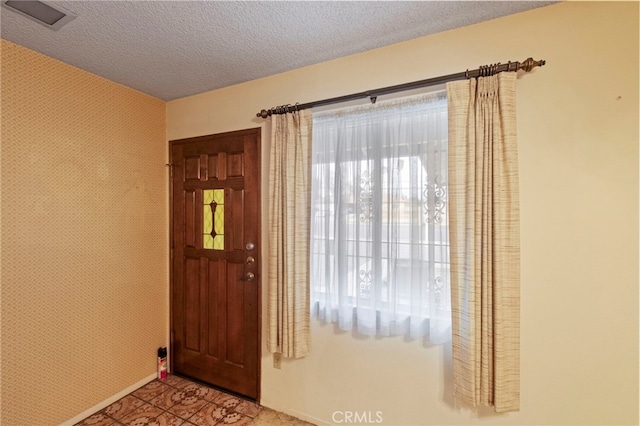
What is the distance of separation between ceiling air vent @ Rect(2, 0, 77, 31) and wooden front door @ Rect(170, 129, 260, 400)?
3.46 feet

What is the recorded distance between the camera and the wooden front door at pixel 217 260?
2180 millimetres

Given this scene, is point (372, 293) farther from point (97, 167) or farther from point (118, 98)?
point (118, 98)

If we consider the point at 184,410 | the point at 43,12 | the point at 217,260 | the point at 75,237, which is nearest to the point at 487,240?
the point at 217,260

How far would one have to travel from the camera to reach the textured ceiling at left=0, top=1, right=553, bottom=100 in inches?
54.6

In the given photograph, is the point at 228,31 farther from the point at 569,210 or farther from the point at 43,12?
the point at 569,210

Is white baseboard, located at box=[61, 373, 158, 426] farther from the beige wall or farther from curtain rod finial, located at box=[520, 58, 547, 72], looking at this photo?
curtain rod finial, located at box=[520, 58, 547, 72]

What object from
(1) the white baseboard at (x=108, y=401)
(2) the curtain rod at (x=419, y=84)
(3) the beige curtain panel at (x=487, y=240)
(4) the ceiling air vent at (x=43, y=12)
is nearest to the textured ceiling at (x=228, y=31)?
(4) the ceiling air vent at (x=43, y=12)

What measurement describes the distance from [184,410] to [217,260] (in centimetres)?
111

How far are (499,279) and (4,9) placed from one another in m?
2.78

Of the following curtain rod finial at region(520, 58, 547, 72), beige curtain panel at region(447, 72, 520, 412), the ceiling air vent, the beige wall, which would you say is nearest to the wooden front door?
the ceiling air vent

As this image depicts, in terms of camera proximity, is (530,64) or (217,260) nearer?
(530,64)

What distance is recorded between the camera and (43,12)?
1.41 metres

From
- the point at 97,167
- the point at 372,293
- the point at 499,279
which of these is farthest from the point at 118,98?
Answer: the point at 499,279

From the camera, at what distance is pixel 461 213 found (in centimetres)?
147
